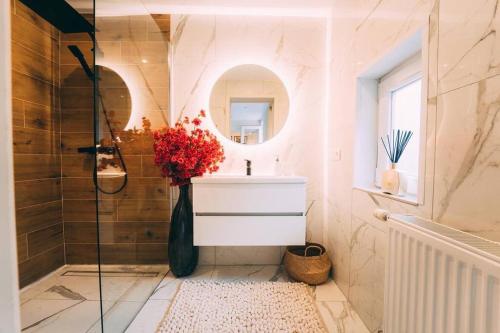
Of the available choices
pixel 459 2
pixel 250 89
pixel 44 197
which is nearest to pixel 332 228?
pixel 250 89

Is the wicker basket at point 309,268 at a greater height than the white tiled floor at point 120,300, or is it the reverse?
the wicker basket at point 309,268

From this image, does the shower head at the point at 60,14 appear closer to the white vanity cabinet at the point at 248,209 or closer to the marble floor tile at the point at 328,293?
the white vanity cabinet at the point at 248,209

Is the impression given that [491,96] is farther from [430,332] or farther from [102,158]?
[102,158]

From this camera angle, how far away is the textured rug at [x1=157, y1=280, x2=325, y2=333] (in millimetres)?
1250

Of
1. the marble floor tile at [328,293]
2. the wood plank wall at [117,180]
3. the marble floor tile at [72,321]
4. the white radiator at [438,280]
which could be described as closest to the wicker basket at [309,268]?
the marble floor tile at [328,293]

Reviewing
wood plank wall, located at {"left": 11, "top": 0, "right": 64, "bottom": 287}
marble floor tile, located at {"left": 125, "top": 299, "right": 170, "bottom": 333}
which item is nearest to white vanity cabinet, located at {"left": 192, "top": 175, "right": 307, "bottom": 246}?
marble floor tile, located at {"left": 125, "top": 299, "right": 170, "bottom": 333}

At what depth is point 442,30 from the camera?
2.55 ft

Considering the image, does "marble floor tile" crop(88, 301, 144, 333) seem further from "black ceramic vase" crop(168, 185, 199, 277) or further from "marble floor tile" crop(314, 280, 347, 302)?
"marble floor tile" crop(314, 280, 347, 302)

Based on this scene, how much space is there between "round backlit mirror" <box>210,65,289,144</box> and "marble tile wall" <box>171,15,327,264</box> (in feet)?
0.18

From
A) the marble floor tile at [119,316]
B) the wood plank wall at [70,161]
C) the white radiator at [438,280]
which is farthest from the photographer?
the wood plank wall at [70,161]

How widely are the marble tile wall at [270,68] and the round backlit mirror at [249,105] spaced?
0.05 metres

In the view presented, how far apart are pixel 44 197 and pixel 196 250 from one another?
123cm

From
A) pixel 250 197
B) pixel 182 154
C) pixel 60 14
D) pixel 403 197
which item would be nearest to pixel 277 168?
pixel 250 197

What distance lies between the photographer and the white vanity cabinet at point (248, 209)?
1.56 meters
